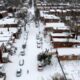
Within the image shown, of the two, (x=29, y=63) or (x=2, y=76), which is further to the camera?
(x=29, y=63)

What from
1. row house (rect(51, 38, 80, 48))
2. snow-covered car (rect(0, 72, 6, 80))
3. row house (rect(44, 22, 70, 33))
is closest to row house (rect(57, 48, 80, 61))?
row house (rect(51, 38, 80, 48))

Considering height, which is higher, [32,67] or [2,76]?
[2,76]

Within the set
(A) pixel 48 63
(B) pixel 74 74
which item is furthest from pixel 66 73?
(A) pixel 48 63

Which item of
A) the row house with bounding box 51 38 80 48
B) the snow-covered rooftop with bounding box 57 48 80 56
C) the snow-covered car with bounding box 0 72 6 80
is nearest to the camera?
the snow-covered car with bounding box 0 72 6 80

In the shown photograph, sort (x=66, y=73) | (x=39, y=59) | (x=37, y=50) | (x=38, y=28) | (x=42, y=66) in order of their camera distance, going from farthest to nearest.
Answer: (x=38, y=28) < (x=37, y=50) < (x=39, y=59) < (x=42, y=66) < (x=66, y=73)

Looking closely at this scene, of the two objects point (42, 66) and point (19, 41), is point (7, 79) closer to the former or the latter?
point (42, 66)

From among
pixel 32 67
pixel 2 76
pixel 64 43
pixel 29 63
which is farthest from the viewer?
pixel 64 43

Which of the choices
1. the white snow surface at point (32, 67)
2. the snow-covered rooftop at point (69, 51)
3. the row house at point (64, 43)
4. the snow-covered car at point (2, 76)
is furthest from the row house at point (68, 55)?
the snow-covered car at point (2, 76)

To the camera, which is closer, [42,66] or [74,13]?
[42,66]

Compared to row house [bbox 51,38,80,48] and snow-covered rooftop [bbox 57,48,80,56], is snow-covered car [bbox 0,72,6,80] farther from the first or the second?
row house [bbox 51,38,80,48]

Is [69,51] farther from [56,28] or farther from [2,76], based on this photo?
[56,28]

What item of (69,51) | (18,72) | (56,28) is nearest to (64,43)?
(69,51)
